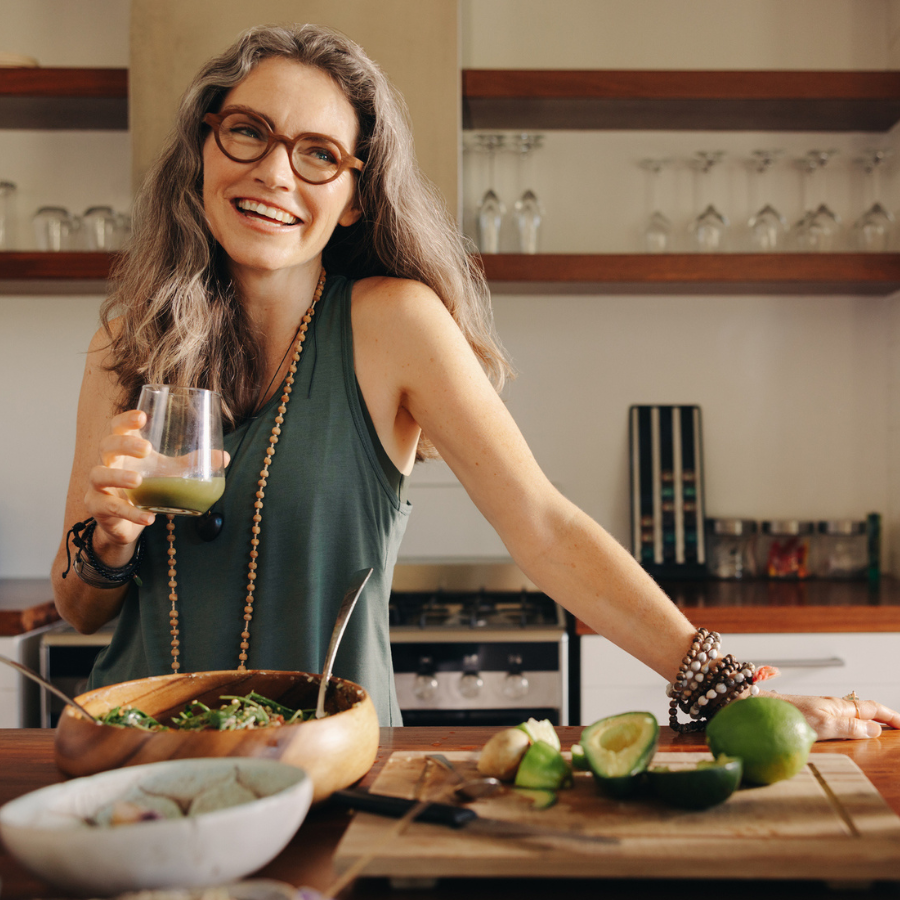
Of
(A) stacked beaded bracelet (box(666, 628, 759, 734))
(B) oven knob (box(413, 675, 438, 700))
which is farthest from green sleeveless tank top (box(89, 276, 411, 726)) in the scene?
(B) oven knob (box(413, 675, 438, 700))

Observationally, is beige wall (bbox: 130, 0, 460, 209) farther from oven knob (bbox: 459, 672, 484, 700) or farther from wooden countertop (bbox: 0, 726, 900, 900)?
wooden countertop (bbox: 0, 726, 900, 900)

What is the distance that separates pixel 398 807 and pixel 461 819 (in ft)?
0.17

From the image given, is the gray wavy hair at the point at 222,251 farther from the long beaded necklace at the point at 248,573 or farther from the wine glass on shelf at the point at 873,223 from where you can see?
the wine glass on shelf at the point at 873,223

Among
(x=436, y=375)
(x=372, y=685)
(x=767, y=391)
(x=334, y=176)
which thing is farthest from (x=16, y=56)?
(x=767, y=391)

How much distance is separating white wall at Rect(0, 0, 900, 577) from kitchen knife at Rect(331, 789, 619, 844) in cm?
202

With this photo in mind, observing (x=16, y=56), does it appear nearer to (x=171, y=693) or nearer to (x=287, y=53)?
(x=287, y=53)

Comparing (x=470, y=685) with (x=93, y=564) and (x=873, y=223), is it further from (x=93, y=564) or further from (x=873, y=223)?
(x=873, y=223)

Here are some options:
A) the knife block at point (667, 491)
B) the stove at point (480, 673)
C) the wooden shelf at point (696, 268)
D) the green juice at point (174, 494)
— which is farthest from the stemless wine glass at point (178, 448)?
the knife block at point (667, 491)

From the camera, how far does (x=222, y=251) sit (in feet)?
4.05

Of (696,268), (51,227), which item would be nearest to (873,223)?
(696,268)

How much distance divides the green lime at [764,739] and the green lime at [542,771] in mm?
116

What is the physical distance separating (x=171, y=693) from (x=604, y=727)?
0.37 m

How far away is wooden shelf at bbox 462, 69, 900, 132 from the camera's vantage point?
229 cm

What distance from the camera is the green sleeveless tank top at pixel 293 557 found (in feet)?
3.55
